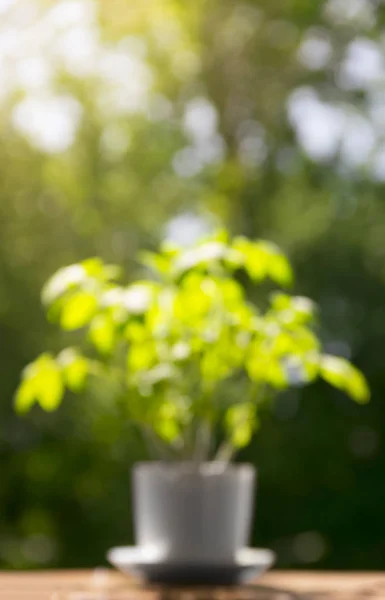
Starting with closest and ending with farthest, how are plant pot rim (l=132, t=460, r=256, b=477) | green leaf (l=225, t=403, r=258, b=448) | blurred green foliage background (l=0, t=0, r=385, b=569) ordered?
plant pot rim (l=132, t=460, r=256, b=477), green leaf (l=225, t=403, r=258, b=448), blurred green foliage background (l=0, t=0, r=385, b=569)

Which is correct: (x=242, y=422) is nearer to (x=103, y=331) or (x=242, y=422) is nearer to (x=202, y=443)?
(x=202, y=443)

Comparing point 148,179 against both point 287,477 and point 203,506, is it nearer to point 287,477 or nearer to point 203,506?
point 287,477

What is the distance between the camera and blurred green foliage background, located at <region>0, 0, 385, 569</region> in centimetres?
511

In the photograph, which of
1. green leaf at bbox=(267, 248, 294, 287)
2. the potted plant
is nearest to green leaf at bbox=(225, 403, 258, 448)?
the potted plant

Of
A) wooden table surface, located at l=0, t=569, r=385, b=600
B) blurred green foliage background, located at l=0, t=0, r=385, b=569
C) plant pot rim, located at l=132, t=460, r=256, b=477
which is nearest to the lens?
wooden table surface, located at l=0, t=569, r=385, b=600

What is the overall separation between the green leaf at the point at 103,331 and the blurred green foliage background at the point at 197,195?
3.61 meters

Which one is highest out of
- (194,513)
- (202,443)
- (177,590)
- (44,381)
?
(44,381)

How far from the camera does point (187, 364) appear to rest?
1.42 meters

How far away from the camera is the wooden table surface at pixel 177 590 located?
1265 mm

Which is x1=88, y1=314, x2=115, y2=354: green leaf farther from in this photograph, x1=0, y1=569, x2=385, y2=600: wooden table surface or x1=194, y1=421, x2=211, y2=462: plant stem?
x1=0, y1=569, x2=385, y2=600: wooden table surface

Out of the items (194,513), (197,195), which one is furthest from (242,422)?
(197,195)

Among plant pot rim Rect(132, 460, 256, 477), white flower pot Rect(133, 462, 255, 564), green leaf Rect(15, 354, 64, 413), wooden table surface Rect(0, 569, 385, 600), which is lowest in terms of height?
wooden table surface Rect(0, 569, 385, 600)

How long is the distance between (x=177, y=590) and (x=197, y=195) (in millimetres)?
5169

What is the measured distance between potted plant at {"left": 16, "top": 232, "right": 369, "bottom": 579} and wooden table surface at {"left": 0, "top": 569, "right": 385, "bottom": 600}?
0.06m
